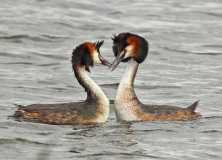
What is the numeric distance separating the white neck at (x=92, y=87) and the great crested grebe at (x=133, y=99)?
365 millimetres

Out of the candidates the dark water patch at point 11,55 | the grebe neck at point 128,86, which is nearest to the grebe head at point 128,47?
the grebe neck at point 128,86

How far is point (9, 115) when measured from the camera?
17453 millimetres

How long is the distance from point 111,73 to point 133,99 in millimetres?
4718

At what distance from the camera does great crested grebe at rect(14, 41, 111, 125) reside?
1686cm

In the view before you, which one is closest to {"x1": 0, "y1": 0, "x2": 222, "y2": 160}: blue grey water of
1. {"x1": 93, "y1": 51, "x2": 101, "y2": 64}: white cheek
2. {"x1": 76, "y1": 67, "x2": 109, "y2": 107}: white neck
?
{"x1": 76, "y1": 67, "x2": 109, "y2": 107}: white neck

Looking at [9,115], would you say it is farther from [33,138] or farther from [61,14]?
[61,14]

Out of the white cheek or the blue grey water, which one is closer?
the blue grey water

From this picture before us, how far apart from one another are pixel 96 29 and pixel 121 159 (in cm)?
1197

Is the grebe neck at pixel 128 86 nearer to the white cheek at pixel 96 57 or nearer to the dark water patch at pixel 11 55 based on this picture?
the white cheek at pixel 96 57

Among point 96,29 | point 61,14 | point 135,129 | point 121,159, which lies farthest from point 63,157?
point 61,14

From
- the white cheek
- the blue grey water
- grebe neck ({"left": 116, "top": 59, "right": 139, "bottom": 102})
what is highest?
the white cheek

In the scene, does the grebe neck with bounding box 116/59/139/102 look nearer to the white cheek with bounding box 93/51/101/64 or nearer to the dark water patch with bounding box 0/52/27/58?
the white cheek with bounding box 93/51/101/64

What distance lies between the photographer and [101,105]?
1716 centimetres

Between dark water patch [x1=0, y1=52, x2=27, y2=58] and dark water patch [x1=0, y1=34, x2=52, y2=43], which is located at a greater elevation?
dark water patch [x1=0, y1=34, x2=52, y2=43]
